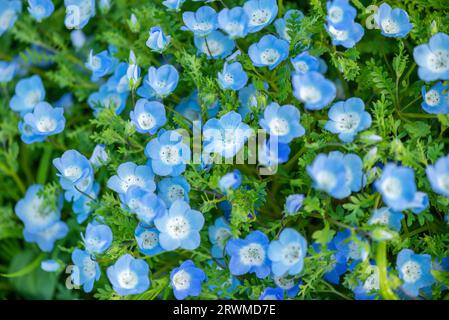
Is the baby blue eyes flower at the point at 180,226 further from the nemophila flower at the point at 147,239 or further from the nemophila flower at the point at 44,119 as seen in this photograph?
the nemophila flower at the point at 44,119

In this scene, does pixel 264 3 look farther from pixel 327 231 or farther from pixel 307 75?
pixel 327 231

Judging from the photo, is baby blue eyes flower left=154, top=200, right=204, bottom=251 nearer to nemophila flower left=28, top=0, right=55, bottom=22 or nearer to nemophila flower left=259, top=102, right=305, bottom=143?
nemophila flower left=259, top=102, right=305, bottom=143

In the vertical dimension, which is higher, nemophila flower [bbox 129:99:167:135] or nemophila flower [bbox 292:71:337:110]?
nemophila flower [bbox 129:99:167:135]

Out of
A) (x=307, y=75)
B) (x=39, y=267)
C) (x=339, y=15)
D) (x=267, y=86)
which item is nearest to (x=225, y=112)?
(x=267, y=86)

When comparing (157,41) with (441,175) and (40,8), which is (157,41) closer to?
(40,8)

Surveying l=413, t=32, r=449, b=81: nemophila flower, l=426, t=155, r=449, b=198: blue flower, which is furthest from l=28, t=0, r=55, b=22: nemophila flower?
l=426, t=155, r=449, b=198: blue flower
